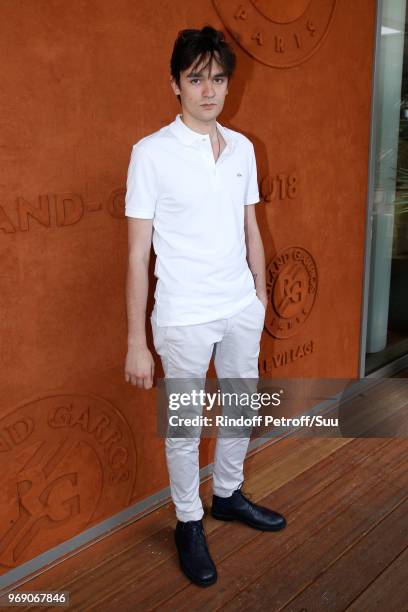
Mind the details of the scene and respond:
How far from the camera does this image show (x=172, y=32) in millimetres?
1994

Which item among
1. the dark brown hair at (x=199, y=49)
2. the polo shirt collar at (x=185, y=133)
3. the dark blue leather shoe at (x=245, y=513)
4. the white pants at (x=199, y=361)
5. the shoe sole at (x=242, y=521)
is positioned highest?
the dark brown hair at (x=199, y=49)

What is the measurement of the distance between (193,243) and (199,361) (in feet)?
1.23

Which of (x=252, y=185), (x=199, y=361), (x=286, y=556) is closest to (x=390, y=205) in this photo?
(x=252, y=185)

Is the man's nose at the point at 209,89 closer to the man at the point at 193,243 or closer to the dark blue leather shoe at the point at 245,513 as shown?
the man at the point at 193,243

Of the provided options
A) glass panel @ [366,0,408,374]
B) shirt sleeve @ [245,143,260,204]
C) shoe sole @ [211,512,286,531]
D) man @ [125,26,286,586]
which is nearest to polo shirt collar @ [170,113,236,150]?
man @ [125,26,286,586]

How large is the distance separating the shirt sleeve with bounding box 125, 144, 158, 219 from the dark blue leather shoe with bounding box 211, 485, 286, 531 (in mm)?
1148

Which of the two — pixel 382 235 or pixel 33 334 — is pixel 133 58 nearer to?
pixel 33 334

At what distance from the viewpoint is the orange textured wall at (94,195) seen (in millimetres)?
1749

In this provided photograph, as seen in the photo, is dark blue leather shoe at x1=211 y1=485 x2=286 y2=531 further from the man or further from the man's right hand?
the man's right hand

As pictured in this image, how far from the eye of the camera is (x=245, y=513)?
2.26 metres

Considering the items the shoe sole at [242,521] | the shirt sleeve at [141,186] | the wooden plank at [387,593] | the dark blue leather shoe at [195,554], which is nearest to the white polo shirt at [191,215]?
the shirt sleeve at [141,186]

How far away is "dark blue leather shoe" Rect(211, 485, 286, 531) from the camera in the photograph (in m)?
2.25

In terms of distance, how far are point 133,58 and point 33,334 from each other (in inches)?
36.4

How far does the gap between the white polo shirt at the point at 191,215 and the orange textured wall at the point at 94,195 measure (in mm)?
217
